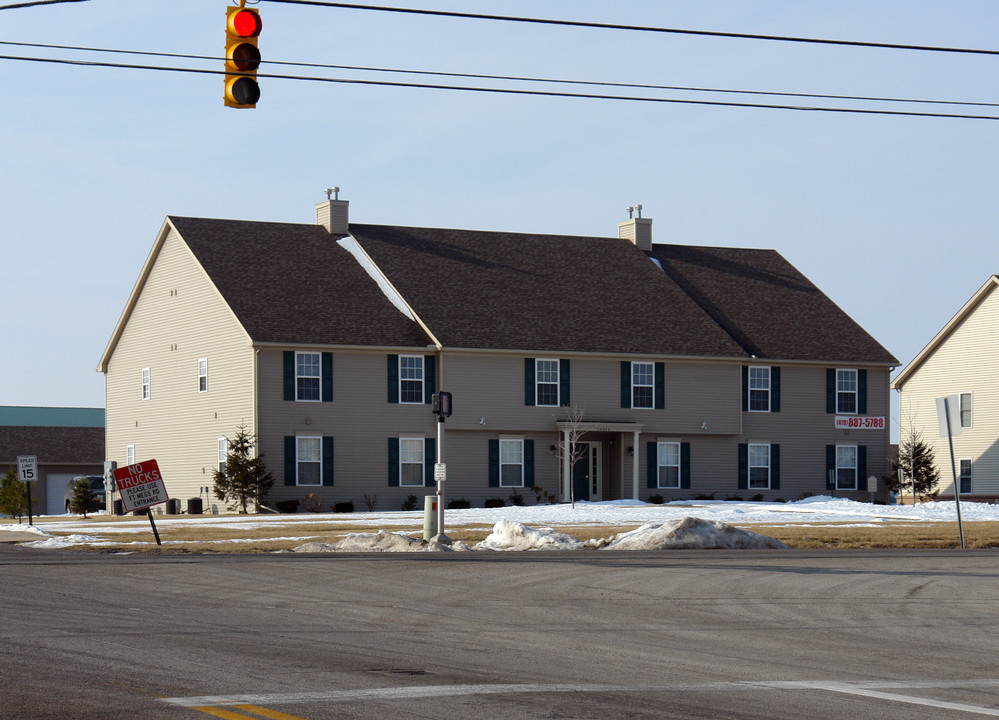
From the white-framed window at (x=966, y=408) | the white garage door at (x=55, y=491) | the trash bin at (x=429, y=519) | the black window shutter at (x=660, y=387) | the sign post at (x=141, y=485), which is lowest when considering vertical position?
the white garage door at (x=55, y=491)

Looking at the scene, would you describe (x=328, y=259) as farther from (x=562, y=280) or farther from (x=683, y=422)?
(x=683, y=422)

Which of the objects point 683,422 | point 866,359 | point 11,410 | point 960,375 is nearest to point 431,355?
point 683,422

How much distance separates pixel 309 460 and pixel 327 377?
2573 millimetres

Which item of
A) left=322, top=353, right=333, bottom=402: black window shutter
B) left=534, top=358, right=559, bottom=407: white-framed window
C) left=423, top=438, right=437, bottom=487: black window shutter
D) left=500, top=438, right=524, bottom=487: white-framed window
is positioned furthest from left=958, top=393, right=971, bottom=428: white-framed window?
left=322, top=353, right=333, bottom=402: black window shutter

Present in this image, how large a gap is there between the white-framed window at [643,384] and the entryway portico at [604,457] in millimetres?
906

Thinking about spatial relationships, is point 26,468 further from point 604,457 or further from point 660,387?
point 660,387

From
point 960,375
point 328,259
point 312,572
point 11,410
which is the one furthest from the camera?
point 11,410

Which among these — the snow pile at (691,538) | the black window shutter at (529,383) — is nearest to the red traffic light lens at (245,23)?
the snow pile at (691,538)

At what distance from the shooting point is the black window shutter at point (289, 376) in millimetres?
42812

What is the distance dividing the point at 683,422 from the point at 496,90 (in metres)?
26.9

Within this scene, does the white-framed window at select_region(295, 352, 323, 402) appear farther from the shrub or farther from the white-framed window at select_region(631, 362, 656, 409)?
the white-framed window at select_region(631, 362, 656, 409)

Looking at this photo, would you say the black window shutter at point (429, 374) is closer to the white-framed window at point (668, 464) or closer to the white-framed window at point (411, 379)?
the white-framed window at point (411, 379)

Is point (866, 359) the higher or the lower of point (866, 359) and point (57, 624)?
the higher

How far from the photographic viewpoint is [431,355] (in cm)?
4475
